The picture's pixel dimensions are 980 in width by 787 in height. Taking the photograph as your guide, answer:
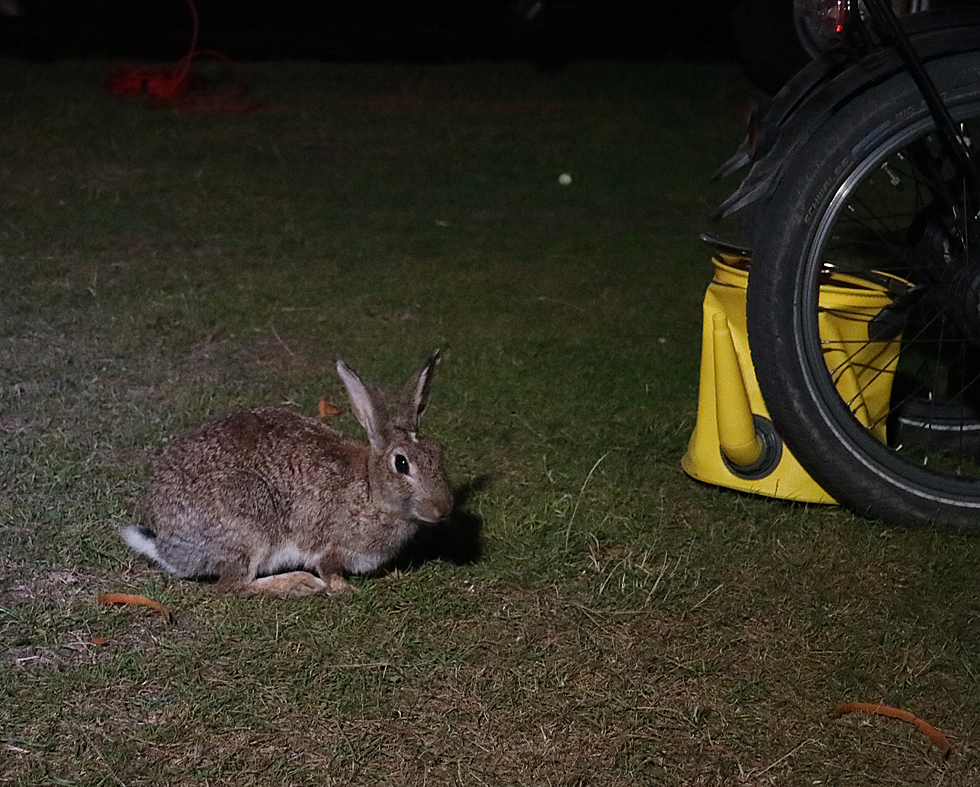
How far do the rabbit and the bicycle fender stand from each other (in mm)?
1045

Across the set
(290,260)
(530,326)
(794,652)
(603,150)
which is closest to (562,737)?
(794,652)

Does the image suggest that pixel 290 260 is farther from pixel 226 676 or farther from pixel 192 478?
pixel 226 676

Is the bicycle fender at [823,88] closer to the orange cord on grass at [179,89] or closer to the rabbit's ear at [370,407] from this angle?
the rabbit's ear at [370,407]

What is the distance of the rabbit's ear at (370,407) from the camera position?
3186mm

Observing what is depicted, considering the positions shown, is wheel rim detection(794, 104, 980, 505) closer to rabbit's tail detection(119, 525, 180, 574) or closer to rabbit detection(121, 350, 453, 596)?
rabbit detection(121, 350, 453, 596)

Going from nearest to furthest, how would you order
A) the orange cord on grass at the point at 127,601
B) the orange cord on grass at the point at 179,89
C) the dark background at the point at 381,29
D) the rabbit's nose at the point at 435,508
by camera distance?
1. the orange cord on grass at the point at 127,601
2. the rabbit's nose at the point at 435,508
3. the orange cord on grass at the point at 179,89
4. the dark background at the point at 381,29

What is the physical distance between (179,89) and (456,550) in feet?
22.2

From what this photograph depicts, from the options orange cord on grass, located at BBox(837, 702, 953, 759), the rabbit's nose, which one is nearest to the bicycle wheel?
orange cord on grass, located at BBox(837, 702, 953, 759)

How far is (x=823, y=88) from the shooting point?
10.9 feet

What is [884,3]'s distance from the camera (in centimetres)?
321

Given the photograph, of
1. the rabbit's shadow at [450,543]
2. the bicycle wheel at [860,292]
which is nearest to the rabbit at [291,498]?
the rabbit's shadow at [450,543]

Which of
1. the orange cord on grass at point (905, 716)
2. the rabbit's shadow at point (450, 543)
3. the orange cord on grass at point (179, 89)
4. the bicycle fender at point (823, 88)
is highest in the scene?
the bicycle fender at point (823, 88)

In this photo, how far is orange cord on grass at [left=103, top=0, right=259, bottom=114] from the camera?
29.3 ft

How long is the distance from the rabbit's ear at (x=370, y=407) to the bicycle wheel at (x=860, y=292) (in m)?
1.01
